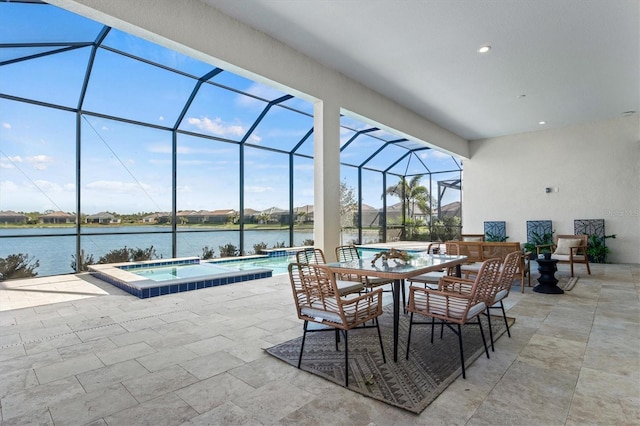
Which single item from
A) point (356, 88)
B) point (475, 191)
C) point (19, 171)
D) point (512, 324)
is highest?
point (356, 88)

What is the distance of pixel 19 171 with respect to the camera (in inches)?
417

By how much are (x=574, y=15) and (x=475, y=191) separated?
7.10 m

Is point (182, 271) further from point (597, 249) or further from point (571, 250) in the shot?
point (597, 249)

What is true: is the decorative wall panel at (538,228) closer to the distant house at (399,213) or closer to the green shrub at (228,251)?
the distant house at (399,213)

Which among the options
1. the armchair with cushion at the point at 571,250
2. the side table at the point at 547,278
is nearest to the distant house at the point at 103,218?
the side table at the point at 547,278

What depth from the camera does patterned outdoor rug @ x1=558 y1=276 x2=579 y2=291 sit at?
546cm

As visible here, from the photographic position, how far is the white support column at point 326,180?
17.4 feet

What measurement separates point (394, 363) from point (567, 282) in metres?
4.98

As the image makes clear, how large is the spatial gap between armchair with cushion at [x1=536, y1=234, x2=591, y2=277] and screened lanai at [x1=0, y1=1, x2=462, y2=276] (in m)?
4.30

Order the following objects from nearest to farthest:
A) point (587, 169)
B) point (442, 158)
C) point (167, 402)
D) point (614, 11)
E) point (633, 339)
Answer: point (167, 402) → point (633, 339) → point (614, 11) → point (587, 169) → point (442, 158)

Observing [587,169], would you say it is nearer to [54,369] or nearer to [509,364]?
[509,364]

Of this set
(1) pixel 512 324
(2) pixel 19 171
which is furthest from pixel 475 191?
(2) pixel 19 171

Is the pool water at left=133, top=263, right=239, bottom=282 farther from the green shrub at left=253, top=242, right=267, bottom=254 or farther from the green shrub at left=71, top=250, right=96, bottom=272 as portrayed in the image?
the green shrub at left=253, top=242, right=267, bottom=254

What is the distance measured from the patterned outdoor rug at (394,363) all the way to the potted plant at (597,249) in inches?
276
